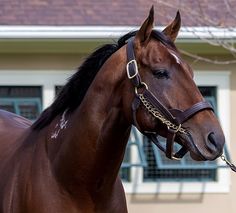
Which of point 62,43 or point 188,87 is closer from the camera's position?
point 188,87

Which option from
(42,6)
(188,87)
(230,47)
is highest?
(42,6)

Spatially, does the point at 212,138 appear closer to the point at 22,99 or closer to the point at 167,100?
the point at 167,100

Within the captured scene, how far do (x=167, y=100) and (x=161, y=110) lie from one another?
6 cm

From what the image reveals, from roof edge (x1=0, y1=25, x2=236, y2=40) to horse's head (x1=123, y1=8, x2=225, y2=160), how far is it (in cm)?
471

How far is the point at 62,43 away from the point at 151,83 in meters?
5.14

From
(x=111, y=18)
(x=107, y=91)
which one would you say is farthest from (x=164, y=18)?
(x=107, y=91)

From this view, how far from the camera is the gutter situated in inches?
353

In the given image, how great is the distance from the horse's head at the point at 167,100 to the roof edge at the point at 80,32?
4.71 meters

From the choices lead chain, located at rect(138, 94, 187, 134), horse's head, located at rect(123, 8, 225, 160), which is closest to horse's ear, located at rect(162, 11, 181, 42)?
horse's head, located at rect(123, 8, 225, 160)

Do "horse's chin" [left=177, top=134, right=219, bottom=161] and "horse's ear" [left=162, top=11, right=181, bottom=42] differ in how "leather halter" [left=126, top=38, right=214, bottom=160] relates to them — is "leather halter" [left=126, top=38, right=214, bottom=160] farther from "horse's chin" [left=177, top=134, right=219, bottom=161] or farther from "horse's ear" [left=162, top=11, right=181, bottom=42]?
"horse's ear" [left=162, top=11, right=181, bottom=42]

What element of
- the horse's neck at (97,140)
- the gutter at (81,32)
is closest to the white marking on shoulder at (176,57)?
the horse's neck at (97,140)

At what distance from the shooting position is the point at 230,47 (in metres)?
8.68

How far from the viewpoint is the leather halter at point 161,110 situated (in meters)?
4.02

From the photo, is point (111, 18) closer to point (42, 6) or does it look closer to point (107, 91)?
point (42, 6)
